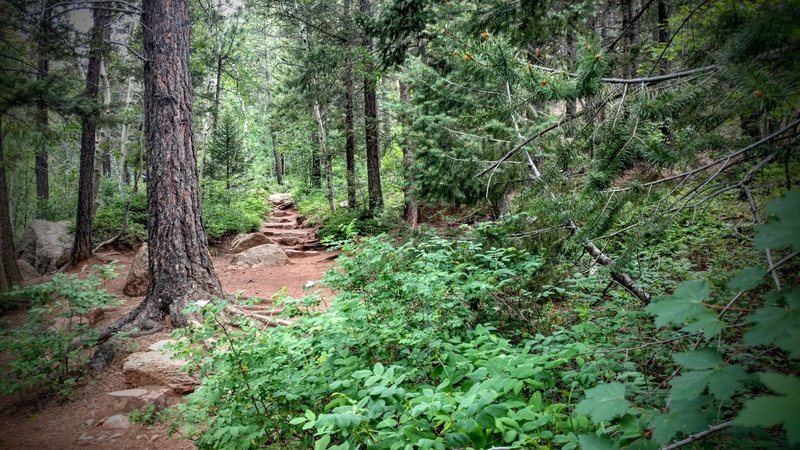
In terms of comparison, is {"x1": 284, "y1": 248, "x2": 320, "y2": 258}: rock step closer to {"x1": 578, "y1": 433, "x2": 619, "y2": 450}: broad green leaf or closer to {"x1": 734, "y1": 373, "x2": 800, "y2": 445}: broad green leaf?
{"x1": 578, "y1": 433, "x2": 619, "y2": 450}: broad green leaf

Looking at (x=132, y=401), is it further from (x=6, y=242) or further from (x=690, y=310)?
(x=6, y=242)

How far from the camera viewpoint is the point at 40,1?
4.89 m

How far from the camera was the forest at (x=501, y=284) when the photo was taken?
5.25 ft

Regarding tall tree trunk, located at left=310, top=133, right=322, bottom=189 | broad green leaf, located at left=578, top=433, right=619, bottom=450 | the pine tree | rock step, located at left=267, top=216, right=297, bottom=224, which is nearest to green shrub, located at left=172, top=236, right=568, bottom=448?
broad green leaf, located at left=578, top=433, right=619, bottom=450

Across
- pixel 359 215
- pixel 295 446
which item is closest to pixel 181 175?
pixel 295 446

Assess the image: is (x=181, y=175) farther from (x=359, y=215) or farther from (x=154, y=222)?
(x=359, y=215)

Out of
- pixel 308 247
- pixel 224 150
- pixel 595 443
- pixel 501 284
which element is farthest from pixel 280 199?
pixel 595 443

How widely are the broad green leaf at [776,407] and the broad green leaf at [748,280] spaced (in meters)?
0.48

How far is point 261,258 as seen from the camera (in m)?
11.6

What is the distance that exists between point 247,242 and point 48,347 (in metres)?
8.72

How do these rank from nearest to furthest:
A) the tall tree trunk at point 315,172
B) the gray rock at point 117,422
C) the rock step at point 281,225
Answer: the gray rock at point 117,422
the rock step at point 281,225
the tall tree trunk at point 315,172

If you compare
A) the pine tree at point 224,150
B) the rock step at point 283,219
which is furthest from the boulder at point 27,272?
the pine tree at point 224,150

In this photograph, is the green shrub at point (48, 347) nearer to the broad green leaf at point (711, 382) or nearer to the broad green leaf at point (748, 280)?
the broad green leaf at point (711, 382)

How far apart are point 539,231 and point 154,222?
5.44 m
